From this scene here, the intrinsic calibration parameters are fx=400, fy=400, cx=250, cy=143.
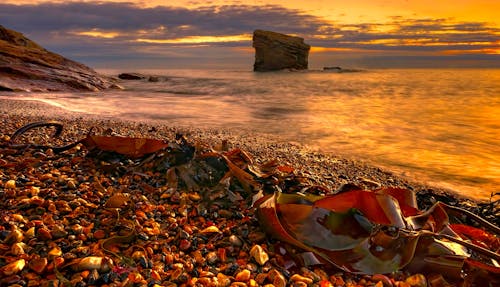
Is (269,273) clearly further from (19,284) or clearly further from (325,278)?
(19,284)

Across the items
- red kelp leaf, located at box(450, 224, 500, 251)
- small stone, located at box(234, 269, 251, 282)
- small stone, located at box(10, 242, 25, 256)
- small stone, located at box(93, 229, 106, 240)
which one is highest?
small stone, located at box(10, 242, 25, 256)

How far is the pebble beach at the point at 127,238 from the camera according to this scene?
74.8 inches

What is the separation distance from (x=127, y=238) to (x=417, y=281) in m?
1.60

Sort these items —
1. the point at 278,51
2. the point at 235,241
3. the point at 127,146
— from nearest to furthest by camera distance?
the point at 235,241, the point at 127,146, the point at 278,51

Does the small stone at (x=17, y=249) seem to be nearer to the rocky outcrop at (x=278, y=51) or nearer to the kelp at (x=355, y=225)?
the kelp at (x=355, y=225)

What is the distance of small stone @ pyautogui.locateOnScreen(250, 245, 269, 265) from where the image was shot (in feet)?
7.09

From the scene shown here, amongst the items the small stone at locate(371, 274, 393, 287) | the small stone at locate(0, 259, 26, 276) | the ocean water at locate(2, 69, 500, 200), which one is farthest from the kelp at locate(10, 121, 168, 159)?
the ocean water at locate(2, 69, 500, 200)

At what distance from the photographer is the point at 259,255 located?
2.18 meters

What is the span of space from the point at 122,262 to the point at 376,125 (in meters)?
10.5

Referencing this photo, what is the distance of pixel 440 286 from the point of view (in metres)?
2.17

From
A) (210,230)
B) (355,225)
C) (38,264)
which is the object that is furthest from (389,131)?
(38,264)

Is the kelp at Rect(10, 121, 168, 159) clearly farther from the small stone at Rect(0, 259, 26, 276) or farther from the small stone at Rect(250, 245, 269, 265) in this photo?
the small stone at Rect(0, 259, 26, 276)

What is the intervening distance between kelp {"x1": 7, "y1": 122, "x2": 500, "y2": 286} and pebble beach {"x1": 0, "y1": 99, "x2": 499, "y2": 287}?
0.08 m

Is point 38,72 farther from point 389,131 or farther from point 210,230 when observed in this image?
point 210,230
